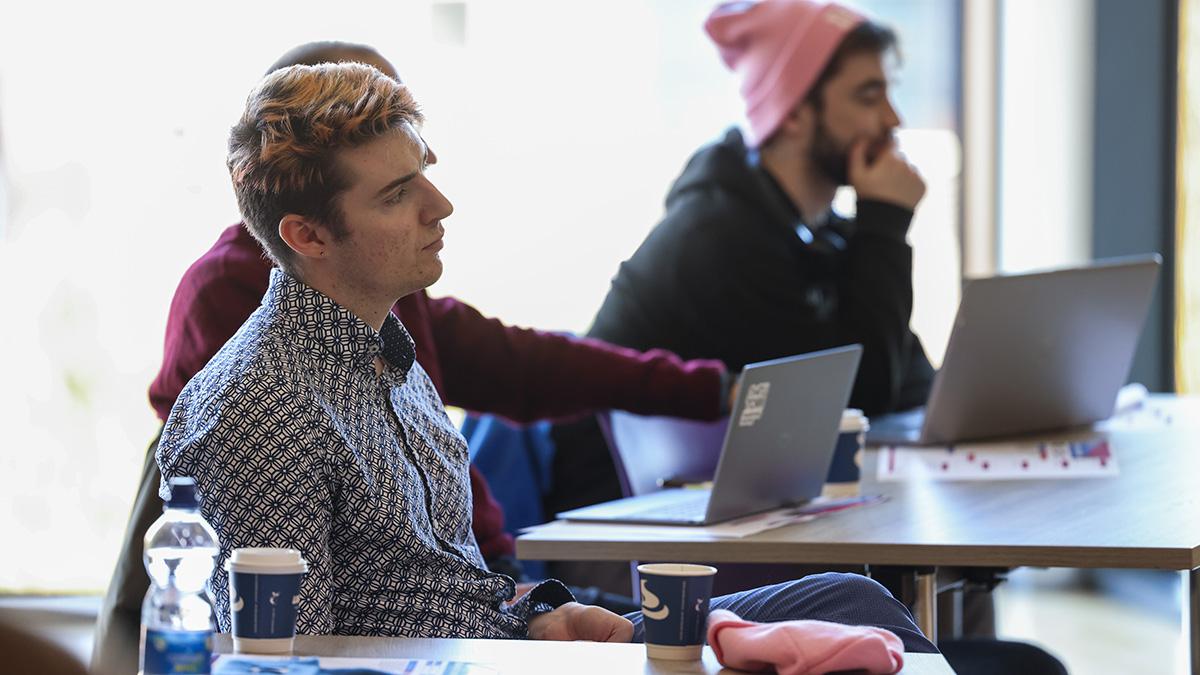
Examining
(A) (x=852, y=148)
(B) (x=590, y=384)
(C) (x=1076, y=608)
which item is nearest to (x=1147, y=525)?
(B) (x=590, y=384)

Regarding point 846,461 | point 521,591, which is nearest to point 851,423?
point 846,461

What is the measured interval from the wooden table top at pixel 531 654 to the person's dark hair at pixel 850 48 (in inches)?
80.0

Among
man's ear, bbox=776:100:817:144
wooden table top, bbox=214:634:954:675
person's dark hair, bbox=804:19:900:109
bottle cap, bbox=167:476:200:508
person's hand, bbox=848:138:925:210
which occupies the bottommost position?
wooden table top, bbox=214:634:954:675

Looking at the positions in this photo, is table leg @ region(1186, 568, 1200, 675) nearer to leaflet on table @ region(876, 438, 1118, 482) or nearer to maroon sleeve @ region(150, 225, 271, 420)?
leaflet on table @ region(876, 438, 1118, 482)

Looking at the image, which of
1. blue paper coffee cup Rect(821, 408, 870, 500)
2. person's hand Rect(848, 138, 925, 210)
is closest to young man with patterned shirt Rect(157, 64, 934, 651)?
blue paper coffee cup Rect(821, 408, 870, 500)

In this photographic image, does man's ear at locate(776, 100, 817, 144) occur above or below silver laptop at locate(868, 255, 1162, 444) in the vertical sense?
above

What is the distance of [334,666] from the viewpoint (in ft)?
3.59

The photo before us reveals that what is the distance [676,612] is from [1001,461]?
1.22 m

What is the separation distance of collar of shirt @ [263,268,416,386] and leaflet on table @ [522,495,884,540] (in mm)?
418

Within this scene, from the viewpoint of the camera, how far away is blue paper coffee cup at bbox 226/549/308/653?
44.4 inches

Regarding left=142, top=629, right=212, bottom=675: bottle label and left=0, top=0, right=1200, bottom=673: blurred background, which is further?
left=0, top=0, right=1200, bottom=673: blurred background

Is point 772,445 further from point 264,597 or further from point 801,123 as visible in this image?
point 801,123

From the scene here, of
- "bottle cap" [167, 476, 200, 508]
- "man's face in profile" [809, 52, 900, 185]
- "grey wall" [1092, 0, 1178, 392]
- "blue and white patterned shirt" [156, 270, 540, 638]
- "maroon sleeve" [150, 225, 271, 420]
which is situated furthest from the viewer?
"grey wall" [1092, 0, 1178, 392]

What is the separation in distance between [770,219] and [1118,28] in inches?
83.2
